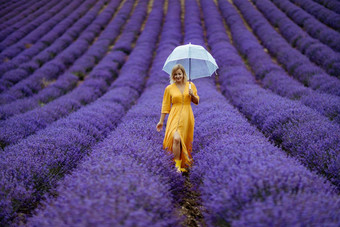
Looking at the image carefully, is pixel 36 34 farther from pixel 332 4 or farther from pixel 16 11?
pixel 332 4

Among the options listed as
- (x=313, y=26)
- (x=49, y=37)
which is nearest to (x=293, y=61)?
(x=313, y=26)

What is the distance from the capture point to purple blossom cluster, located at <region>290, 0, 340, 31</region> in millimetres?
9839

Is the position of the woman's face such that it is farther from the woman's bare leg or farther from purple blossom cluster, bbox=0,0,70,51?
purple blossom cluster, bbox=0,0,70,51

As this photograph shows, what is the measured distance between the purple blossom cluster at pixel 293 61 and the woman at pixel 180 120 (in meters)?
3.82

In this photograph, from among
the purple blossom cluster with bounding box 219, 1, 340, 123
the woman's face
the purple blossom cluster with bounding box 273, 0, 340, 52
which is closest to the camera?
the woman's face

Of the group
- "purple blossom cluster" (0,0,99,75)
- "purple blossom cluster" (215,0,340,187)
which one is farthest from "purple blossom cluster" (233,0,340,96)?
"purple blossom cluster" (0,0,99,75)

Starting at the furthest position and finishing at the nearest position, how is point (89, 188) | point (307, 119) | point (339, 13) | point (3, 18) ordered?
point (3, 18) < point (339, 13) < point (307, 119) < point (89, 188)

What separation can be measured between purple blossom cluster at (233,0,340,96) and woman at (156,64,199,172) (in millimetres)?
3823

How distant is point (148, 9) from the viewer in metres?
18.4

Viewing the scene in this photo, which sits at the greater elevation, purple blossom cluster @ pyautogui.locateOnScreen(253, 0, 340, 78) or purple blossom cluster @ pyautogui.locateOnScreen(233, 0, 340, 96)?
purple blossom cluster @ pyautogui.locateOnScreen(253, 0, 340, 78)

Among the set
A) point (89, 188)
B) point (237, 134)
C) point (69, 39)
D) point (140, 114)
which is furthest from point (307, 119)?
point (69, 39)

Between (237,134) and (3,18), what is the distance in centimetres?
1931

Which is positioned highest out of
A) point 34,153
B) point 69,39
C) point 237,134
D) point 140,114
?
point 237,134

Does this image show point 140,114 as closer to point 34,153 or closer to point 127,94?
point 34,153
